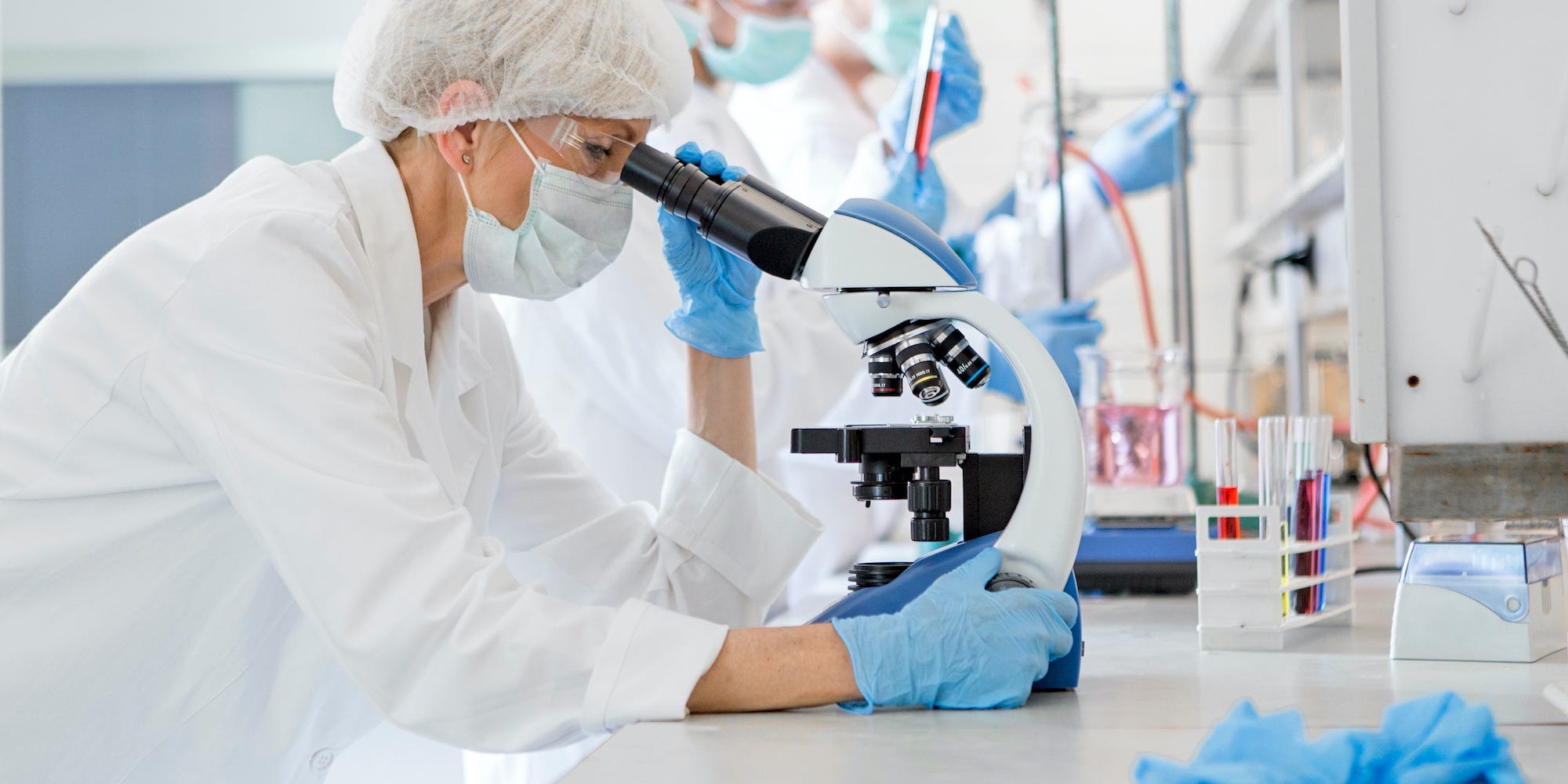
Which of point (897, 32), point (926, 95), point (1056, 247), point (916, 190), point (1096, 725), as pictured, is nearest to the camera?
point (1096, 725)

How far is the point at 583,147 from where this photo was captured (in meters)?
1.22

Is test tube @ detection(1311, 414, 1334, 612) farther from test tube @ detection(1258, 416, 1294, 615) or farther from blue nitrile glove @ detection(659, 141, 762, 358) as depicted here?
blue nitrile glove @ detection(659, 141, 762, 358)

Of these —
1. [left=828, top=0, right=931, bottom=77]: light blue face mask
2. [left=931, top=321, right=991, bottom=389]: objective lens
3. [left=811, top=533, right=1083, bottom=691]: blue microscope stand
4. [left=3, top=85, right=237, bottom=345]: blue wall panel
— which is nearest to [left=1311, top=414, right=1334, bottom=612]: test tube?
[left=811, top=533, right=1083, bottom=691]: blue microscope stand

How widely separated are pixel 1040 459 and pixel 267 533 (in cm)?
59

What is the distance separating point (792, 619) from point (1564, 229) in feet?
2.96

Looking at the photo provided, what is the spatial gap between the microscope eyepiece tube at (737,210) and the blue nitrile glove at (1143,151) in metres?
1.90

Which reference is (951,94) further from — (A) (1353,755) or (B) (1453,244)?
(A) (1353,755)

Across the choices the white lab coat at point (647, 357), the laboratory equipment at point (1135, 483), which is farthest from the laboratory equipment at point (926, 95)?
the laboratory equipment at point (1135, 483)

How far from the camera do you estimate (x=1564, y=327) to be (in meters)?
1.00

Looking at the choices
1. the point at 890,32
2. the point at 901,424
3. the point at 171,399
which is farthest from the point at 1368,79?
the point at 890,32

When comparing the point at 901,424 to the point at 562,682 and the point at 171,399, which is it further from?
the point at 171,399

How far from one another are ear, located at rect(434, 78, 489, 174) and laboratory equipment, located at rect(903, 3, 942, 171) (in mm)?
785

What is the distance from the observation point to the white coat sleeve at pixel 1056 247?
2646 mm

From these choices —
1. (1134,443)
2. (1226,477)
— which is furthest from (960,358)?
(1134,443)
